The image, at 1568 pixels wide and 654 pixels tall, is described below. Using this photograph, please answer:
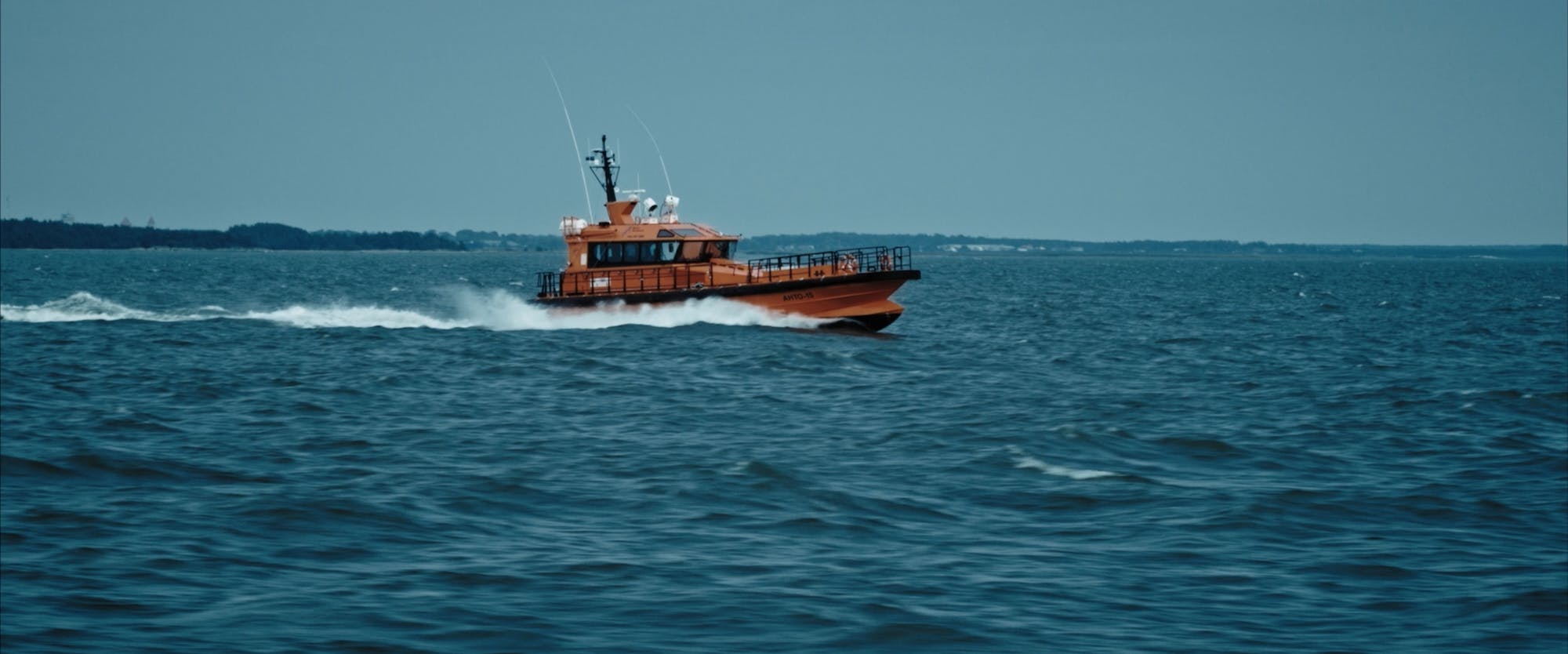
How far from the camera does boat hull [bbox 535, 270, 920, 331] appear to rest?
34562 mm

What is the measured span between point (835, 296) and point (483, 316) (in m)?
12.1

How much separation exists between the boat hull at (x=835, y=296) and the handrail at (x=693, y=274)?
0.29m

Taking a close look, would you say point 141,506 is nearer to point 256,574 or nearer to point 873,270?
point 256,574

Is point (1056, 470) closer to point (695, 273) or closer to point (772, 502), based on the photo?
point (772, 502)

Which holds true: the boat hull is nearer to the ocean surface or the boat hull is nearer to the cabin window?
the cabin window

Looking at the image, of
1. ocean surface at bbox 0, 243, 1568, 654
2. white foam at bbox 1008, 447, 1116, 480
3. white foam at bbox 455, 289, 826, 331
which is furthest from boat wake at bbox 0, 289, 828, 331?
white foam at bbox 1008, 447, 1116, 480

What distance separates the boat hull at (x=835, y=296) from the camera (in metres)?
34.6

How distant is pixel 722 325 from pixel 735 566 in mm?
23981

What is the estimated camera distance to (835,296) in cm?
3478

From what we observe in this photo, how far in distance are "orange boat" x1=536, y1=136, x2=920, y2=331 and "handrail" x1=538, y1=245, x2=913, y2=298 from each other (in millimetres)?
20

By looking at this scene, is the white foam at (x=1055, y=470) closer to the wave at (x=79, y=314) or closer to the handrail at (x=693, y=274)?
the handrail at (x=693, y=274)

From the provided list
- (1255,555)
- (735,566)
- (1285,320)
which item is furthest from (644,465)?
(1285,320)

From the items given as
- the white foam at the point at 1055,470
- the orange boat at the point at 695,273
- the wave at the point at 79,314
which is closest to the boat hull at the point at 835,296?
the orange boat at the point at 695,273

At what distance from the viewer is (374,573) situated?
11008 millimetres
